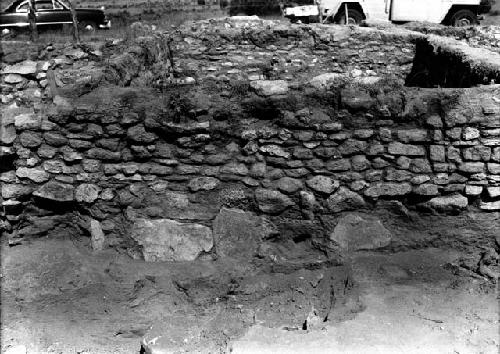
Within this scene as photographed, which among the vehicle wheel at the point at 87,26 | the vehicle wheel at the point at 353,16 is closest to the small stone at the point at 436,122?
the vehicle wheel at the point at 353,16

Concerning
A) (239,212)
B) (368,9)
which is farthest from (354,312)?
(368,9)

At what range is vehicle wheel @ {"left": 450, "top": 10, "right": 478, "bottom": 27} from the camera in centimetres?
1245

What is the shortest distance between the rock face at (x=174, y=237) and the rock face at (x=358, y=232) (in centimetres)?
100

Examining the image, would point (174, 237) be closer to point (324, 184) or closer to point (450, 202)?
point (324, 184)

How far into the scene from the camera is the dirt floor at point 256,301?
306cm

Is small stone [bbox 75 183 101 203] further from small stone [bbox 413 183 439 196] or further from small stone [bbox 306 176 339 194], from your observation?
small stone [bbox 413 183 439 196]

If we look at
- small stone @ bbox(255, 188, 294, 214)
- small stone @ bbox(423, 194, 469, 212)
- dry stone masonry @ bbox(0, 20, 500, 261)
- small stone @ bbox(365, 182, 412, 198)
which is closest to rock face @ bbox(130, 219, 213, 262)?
dry stone masonry @ bbox(0, 20, 500, 261)

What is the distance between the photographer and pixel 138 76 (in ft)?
20.9

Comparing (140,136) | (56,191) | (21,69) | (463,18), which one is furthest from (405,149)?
(463,18)

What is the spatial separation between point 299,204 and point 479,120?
4.71 ft

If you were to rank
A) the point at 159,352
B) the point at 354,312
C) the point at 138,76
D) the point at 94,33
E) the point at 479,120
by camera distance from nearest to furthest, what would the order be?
the point at 159,352 → the point at 354,312 → the point at 479,120 → the point at 138,76 → the point at 94,33

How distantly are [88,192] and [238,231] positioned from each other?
120cm

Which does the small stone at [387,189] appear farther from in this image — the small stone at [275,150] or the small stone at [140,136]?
the small stone at [140,136]

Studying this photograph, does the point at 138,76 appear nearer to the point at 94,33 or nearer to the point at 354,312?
the point at 354,312
